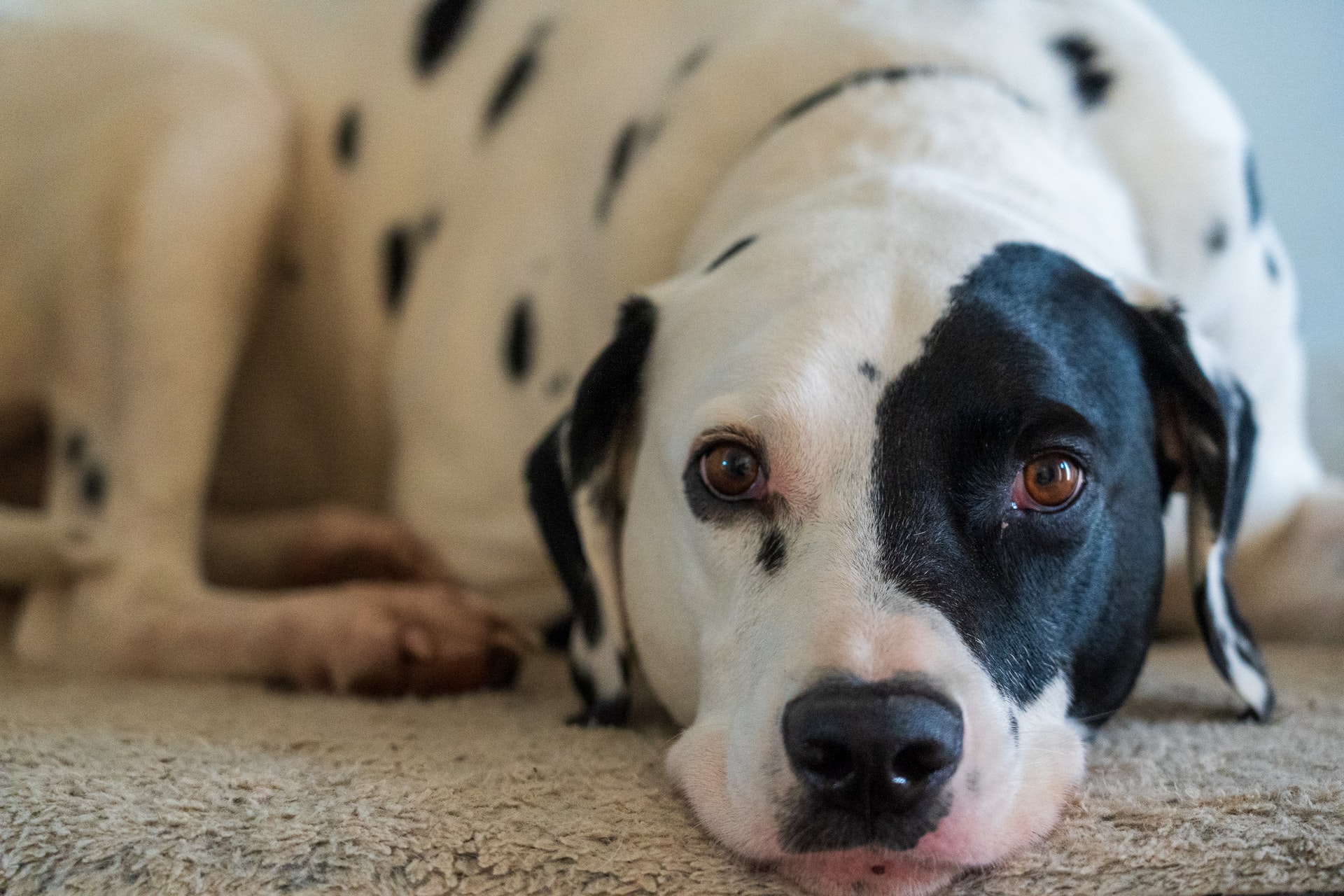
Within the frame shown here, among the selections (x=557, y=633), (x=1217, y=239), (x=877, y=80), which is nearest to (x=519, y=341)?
(x=557, y=633)

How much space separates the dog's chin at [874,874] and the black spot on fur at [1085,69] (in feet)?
3.93

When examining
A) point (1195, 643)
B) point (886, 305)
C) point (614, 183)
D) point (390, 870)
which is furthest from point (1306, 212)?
point (390, 870)

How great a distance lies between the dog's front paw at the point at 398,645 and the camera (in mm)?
1700

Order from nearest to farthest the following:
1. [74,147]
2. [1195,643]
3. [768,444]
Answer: [768,444] < [1195,643] < [74,147]

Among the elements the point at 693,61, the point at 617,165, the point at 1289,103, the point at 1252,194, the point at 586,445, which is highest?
the point at 1289,103

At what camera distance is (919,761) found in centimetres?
93

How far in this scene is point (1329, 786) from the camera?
106 centimetres

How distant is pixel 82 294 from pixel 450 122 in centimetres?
70

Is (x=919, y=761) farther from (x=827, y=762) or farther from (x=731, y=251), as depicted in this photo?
(x=731, y=251)

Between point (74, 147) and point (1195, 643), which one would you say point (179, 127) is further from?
point (1195, 643)

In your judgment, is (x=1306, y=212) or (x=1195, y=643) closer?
(x=1195, y=643)

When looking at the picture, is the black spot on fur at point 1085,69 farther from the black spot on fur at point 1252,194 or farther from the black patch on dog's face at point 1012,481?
the black patch on dog's face at point 1012,481

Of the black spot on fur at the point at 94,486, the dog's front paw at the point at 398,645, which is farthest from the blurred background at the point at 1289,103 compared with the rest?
the black spot on fur at the point at 94,486

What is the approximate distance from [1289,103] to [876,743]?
8.41ft
